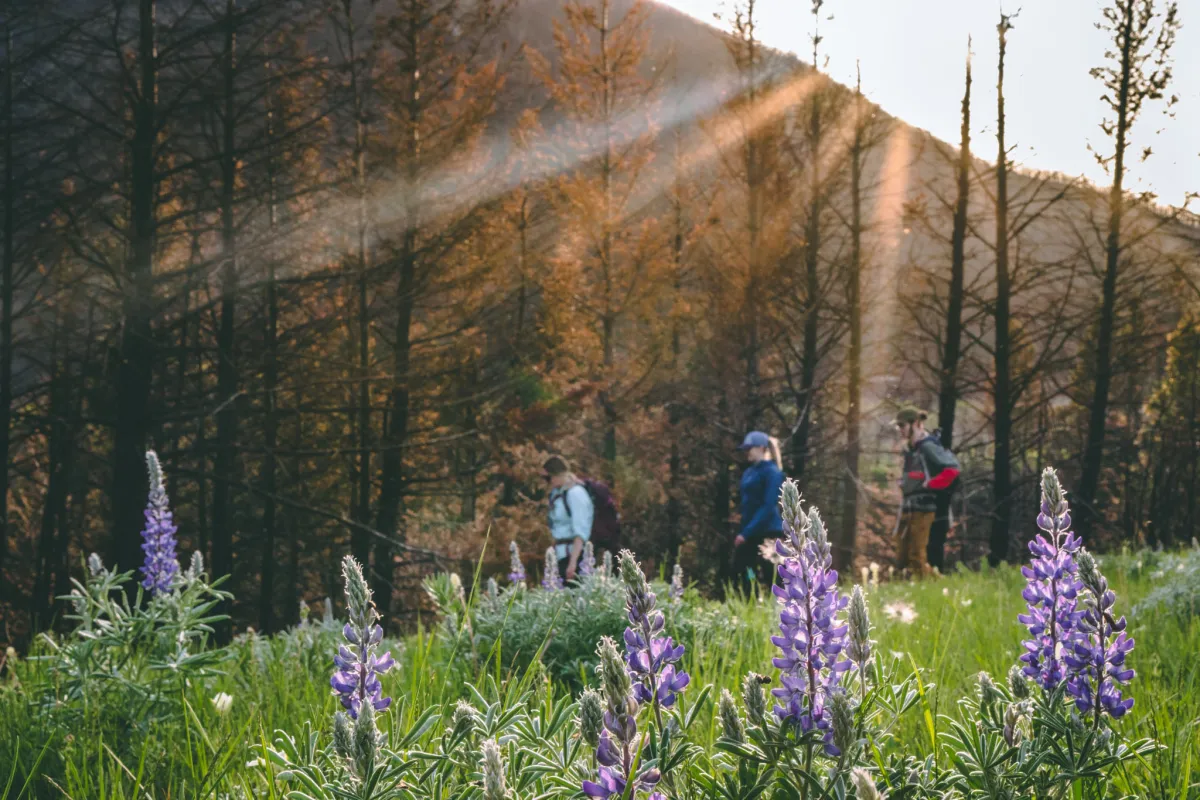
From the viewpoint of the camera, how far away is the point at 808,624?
48.3 inches

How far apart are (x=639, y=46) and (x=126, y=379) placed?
53.7ft

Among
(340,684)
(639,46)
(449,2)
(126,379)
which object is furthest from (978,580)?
(639,46)

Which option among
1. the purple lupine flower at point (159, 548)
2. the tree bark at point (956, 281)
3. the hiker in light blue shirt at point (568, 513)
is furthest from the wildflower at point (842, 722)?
the tree bark at point (956, 281)

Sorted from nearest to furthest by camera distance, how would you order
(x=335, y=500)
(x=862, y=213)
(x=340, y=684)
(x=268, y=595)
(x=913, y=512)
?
(x=340, y=684)
(x=913, y=512)
(x=268, y=595)
(x=335, y=500)
(x=862, y=213)

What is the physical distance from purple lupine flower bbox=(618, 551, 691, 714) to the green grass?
562 millimetres

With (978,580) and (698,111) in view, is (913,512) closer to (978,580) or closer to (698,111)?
(978,580)

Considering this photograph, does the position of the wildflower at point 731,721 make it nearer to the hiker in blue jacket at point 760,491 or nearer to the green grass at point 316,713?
the green grass at point 316,713

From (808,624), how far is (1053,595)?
0.64m

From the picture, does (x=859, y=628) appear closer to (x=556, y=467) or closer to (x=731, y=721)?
(x=731, y=721)

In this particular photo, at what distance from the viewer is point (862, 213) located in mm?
22844

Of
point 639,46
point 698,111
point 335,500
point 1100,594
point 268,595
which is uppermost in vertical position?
point 639,46

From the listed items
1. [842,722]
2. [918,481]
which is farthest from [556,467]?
[842,722]

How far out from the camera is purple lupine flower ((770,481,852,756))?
1199mm

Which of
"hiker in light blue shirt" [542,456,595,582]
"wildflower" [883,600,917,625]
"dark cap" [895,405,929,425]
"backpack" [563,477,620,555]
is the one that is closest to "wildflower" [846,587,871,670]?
"wildflower" [883,600,917,625]
